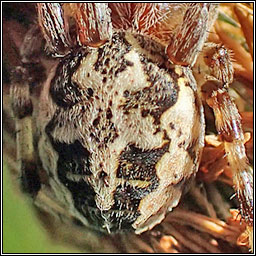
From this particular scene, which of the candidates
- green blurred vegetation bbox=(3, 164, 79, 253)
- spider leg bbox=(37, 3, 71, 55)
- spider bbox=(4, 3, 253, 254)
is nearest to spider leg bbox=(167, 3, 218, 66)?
spider bbox=(4, 3, 253, 254)

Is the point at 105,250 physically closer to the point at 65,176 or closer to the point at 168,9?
the point at 65,176

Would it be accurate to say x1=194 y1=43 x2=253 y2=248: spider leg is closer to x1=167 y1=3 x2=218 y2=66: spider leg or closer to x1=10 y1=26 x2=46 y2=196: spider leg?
x1=167 y1=3 x2=218 y2=66: spider leg

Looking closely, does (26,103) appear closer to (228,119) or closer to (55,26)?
(55,26)

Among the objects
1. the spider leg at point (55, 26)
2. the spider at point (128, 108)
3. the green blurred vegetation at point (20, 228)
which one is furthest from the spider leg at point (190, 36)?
the green blurred vegetation at point (20, 228)

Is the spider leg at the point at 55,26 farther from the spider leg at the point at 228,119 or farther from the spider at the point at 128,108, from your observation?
the spider leg at the point at 228,119

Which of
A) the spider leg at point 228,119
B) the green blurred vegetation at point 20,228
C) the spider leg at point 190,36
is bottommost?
the green blurred vegetation at point 20,228

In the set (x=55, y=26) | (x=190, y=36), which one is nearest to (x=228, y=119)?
(x=190, y=36)
